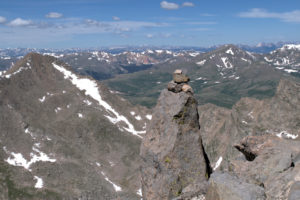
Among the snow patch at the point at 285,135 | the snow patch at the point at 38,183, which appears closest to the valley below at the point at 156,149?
the snow patch at the point at 38,183

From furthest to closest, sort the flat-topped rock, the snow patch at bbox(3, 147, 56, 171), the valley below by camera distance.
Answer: the snow patch at bbox(3, 147, 56, 171), the flat-topped rock, the valley below

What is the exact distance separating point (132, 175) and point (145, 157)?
128234 mm

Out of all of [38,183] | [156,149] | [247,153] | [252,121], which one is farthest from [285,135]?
[38,183]

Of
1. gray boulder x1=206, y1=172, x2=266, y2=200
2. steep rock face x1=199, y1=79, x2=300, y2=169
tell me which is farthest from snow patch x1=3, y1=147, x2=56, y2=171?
gray boulder x1=206, y1=172, x2=266, y2=200

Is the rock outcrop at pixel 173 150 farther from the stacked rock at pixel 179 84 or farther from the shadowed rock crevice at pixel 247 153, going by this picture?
the shadowed rock crevice at pixel 247 153

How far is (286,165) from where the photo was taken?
15.8 metres

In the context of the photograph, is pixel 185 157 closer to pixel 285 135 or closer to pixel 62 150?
pixel 285 135

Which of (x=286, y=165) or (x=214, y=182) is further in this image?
(x=286, y=165)

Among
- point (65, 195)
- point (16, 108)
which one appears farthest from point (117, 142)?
point (16, 108)

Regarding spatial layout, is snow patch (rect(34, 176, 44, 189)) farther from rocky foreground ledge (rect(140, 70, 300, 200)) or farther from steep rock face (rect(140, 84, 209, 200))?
rocky foreground ledge (rect(140, 70, 300, 200))

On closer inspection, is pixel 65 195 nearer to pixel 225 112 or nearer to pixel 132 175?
pixel 132 175

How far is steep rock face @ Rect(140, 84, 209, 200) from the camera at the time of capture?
19.1m

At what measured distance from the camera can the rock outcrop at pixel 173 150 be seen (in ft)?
62.7

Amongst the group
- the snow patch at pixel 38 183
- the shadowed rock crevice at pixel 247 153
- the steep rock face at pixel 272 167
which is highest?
the steep rock face at pixel 272 167
